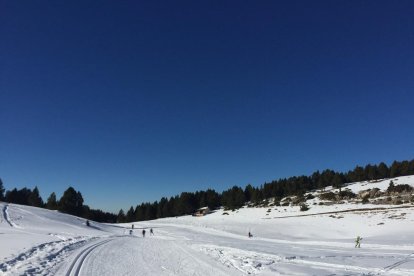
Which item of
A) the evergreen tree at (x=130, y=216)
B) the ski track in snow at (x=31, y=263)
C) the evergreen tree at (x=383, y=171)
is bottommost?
the evergreen tree at (x=130, y=216)

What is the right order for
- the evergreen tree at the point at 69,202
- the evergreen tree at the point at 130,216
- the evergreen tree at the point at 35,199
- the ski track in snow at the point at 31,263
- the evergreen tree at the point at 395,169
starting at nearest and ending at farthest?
the ski track in snow at the point at 31,263 → the evergreen tree at the point at 69,202 → the evergreen tree at the point at 395,169 → the evergreen tree at the point at 35,199 → the evergreen tree at the point at 130,216

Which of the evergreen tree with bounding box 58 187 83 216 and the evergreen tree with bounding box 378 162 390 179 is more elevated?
the evergreen tree with bounding box 378 162 390 179

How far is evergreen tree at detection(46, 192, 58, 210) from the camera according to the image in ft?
330

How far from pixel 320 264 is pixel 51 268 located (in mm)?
13621

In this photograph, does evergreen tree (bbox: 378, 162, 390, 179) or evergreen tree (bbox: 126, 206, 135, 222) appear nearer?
evergreen tree (bbox: 378, 162, 390, 179)

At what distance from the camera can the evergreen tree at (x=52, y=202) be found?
100481mm

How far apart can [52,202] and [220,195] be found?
6173 centimetres

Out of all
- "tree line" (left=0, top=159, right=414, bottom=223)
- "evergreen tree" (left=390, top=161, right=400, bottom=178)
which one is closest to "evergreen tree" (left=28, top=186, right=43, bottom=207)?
"tree line" (left=0, top=159, right=414, bottom=223)

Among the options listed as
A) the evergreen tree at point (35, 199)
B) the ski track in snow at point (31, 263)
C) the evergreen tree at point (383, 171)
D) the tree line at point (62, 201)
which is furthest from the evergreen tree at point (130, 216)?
the ski track in snow at point (31, 263)

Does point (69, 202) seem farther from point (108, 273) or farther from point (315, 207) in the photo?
point (108, 273)

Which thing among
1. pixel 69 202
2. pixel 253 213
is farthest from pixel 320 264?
pixel 69 202

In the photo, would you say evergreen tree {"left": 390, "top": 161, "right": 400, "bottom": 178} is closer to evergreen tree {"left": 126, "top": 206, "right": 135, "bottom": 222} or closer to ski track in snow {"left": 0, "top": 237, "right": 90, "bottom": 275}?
evergreen tree {"left": 126, "top": 206, "right": 135, "bottom": 222}

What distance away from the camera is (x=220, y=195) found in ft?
442

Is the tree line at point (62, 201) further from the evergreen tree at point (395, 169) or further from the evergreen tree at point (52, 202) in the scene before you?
the evergreen tree at point (395, 169)
